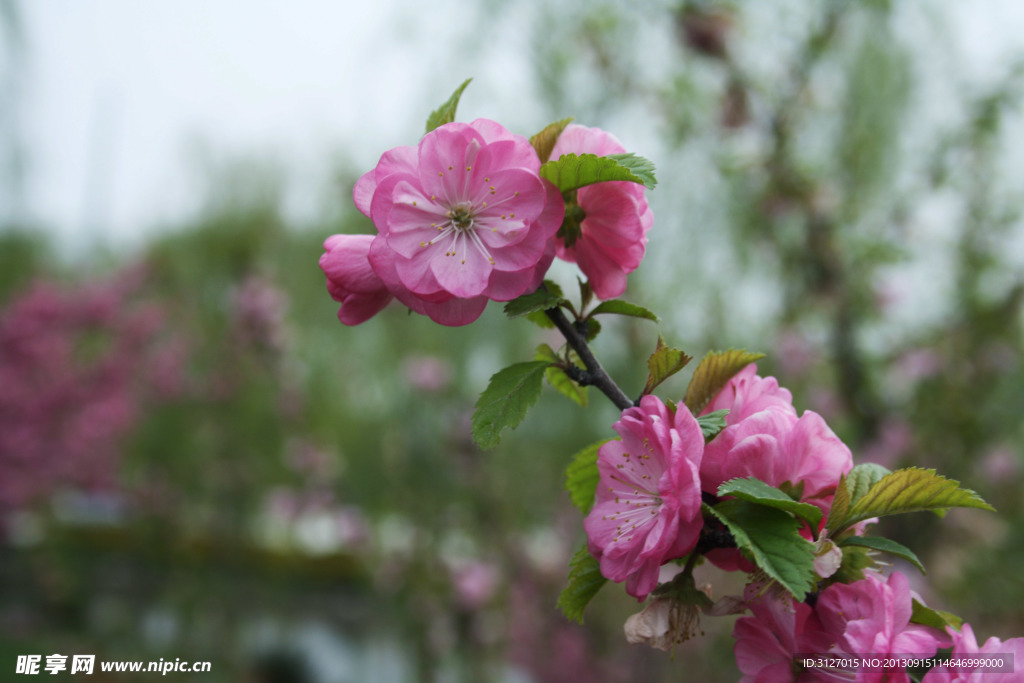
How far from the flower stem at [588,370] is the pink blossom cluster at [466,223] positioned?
0.13ft

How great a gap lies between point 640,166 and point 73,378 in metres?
4.68

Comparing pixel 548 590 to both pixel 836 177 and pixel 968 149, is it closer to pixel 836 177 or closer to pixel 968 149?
pixel 836 177

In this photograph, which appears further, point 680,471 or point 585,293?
point 585,293

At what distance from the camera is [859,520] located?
17.7 inches

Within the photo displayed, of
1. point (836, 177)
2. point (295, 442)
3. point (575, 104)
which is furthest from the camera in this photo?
point (295, 442)

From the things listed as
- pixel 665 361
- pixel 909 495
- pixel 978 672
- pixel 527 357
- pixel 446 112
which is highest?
pixel 527 357

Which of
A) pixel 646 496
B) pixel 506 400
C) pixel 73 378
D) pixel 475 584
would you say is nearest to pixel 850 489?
pixel 646 496

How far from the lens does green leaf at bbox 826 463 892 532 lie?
438mm

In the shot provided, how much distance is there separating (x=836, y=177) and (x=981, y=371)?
909 mm

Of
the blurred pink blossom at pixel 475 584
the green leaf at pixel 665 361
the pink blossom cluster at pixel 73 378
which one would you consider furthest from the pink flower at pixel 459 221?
the pink blossom cluster at pixel 73 378

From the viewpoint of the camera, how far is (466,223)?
1.60ft

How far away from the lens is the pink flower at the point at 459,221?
45 centimetres

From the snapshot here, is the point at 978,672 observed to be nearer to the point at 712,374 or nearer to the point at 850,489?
the point at 850,489

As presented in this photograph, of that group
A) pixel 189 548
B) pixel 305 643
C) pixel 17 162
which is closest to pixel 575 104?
pixel 17 162
